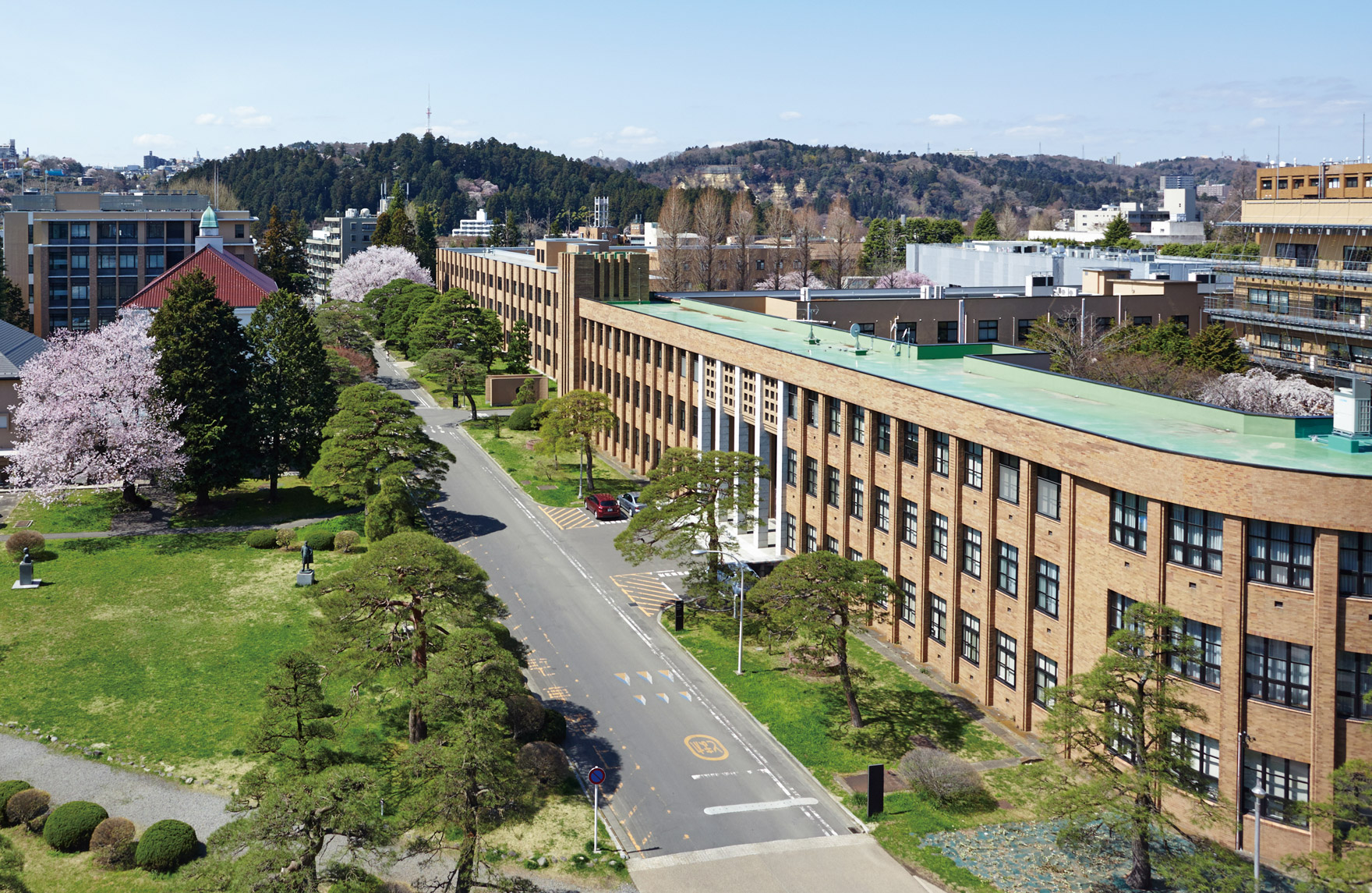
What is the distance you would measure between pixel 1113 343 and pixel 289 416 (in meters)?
56.3

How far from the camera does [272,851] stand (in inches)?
1149

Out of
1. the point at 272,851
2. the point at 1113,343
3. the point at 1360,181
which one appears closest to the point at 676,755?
the point at 272,851

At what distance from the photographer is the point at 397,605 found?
4419 centimetres

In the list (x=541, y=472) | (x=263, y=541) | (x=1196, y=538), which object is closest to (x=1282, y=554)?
(x=1196, y=538)

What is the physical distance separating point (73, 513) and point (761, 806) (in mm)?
57236

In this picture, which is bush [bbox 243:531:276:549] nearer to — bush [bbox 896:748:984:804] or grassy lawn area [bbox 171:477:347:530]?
grassy lawn area [bbox 171:477:347:530]

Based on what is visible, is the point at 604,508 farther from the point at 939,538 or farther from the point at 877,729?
the point at 877,729

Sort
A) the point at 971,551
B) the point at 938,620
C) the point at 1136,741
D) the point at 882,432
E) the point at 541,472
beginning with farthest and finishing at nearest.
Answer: the point at 541,472
the point at 882,432
the point at 938,620
the point at 971,551
the point at 1136,741

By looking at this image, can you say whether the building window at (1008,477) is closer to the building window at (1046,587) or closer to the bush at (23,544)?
the building window at (1046,587)

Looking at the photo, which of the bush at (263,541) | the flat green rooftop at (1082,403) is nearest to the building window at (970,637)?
the flat green rooftop at (1082,403)

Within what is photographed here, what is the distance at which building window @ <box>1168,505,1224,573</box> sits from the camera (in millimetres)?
37094

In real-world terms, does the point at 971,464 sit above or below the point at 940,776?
above

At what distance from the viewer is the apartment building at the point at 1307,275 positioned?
9100 cm

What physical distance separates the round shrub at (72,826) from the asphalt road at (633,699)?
16.0 meters
